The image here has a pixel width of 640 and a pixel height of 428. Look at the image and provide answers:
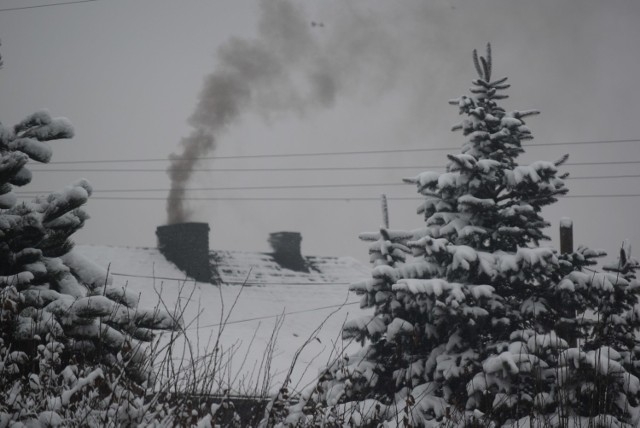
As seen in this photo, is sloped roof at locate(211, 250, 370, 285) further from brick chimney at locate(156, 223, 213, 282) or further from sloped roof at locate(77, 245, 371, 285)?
brick chimney at locate(156, 223, 213, 282)

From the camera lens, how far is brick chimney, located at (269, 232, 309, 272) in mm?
26875

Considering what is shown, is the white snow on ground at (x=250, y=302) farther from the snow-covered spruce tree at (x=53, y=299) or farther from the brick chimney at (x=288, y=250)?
the snow-covered spruce tree at (x=53, y=299)

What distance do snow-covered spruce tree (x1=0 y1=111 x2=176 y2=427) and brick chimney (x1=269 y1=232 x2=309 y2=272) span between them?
850 inches

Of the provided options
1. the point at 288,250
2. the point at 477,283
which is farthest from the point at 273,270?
the point at 477,283

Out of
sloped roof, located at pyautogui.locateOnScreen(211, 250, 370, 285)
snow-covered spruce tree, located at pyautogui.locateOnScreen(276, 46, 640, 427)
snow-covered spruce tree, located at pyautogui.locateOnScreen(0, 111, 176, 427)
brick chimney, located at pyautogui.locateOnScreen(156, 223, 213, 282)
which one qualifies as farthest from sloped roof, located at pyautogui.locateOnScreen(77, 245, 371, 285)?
snow-covered spruce tree, located at pyautogui.locateOnScreen(0, 111, 176, 427)

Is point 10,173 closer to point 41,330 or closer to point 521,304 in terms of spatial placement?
point 41,330

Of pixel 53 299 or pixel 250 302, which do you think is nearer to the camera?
pixel 53 299

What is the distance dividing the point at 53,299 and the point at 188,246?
19.1 meters

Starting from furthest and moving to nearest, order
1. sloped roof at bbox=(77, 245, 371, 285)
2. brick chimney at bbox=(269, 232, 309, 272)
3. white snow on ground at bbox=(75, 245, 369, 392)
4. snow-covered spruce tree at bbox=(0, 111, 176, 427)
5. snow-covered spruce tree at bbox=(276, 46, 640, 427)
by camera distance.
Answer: brick chimney at bbox=(269, 232, 309, 272), sloped roof at bbox=(77, 245, 371, 285), white snow on ground at bbox=(75, 245, 369, 392), snow-covered spruce tree at bbox=(276, 46, 640, 427), snow-covered spruce tree at bbox=(0, 111, 176, 427)

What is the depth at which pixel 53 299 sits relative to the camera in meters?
4.70

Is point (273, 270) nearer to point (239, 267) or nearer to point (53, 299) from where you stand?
point (239, 267)

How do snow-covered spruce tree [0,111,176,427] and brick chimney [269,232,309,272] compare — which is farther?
brick chimney [269,232,309,272]

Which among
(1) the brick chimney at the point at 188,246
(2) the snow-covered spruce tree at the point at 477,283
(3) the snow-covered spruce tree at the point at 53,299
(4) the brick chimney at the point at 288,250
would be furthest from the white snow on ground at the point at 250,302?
(3) the snow-covered spruce tree at the point at 53,299

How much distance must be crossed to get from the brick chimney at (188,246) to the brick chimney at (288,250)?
13.2 feet
